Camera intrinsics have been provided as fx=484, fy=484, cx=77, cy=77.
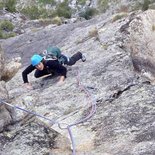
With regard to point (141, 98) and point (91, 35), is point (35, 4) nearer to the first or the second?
point (91, 35)

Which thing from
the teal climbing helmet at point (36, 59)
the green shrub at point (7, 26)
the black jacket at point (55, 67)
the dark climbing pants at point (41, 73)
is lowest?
the green shrub at point (7, 26)

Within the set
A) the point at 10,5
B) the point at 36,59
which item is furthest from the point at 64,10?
the point at 36,59

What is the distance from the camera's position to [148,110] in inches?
369

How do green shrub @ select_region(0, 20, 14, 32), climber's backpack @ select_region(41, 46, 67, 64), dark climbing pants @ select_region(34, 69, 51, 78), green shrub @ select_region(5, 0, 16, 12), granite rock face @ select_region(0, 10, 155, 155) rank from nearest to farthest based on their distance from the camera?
granite rock face @ select_region(0, 10, 155, 155) < climber's backpack @ select_region(41, 46, 67, 64) < dark climbing pants @ select_region(34, 69, 51, 78) < green shrub @ select_region(0, 20, 14, 32) < green shrub @ select_region(5, 0, 16, 12)

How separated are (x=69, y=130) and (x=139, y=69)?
416 centimetres

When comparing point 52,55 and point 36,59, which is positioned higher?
point 36,59

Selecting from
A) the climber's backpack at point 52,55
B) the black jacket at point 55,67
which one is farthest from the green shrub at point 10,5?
the black jacket at point 55,67

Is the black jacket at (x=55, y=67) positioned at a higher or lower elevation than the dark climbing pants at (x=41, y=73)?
higher

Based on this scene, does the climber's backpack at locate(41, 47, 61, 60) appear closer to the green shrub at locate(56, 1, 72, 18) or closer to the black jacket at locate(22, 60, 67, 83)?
the black jacket at locate(22, 60, 67, 83)

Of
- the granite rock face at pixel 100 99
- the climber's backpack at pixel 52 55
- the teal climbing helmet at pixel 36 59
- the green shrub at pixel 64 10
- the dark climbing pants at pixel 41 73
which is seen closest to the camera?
the granite rock face at pixel 100 99

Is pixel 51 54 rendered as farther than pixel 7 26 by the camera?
No

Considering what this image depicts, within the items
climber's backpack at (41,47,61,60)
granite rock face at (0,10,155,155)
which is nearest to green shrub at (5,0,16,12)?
granite rock face at (0,10,155,155)

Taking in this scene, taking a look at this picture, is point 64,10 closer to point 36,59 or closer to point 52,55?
point 52,55

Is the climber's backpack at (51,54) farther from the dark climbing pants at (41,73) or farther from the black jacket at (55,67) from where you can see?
the dark climbing pants at (41,73)
